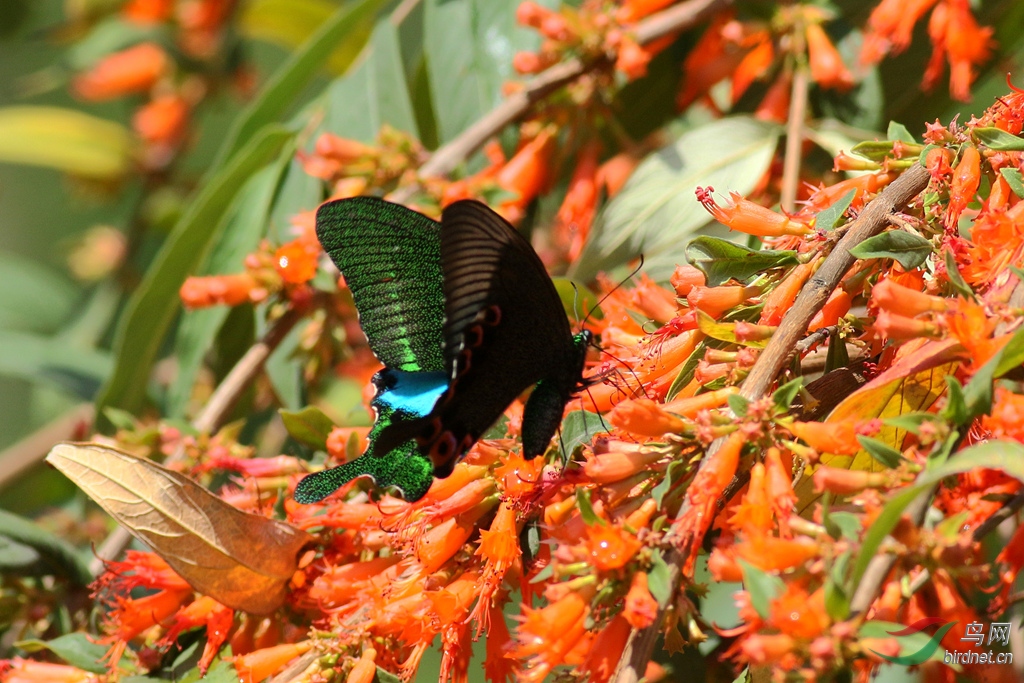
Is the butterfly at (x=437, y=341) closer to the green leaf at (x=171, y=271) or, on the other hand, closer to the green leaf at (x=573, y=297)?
the green leaf at (x=573, y=297)

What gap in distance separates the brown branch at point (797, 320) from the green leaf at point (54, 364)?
202cm

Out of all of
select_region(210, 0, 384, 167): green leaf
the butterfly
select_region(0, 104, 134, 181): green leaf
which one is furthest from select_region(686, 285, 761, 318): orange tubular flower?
select_region(0, 104, 134, 181): green leaf

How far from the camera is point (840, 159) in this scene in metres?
1.41

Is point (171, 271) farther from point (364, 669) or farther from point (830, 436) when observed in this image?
point (830, 436)

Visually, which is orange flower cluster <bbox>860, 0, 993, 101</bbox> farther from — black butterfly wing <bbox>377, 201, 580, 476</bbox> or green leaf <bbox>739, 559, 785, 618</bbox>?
green leaf <bbox>739, 559, 785, 618</bbox>

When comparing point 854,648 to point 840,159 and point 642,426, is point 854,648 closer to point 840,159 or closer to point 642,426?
point 642,426

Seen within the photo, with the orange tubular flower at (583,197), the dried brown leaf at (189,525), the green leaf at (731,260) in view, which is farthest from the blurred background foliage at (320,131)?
the dried brown leaf at (189,525)

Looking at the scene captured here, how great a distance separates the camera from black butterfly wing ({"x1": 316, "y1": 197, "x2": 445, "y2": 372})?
4.77 feet

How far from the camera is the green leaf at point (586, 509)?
107 cm

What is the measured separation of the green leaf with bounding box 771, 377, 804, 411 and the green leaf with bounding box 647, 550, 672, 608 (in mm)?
216

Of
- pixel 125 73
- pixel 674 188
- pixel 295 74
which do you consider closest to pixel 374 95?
pixel 295 74

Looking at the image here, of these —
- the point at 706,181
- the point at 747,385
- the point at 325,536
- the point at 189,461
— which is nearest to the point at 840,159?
the point at 747,385

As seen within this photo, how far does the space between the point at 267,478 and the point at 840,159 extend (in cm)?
106

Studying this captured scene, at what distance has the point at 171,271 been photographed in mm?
2316
